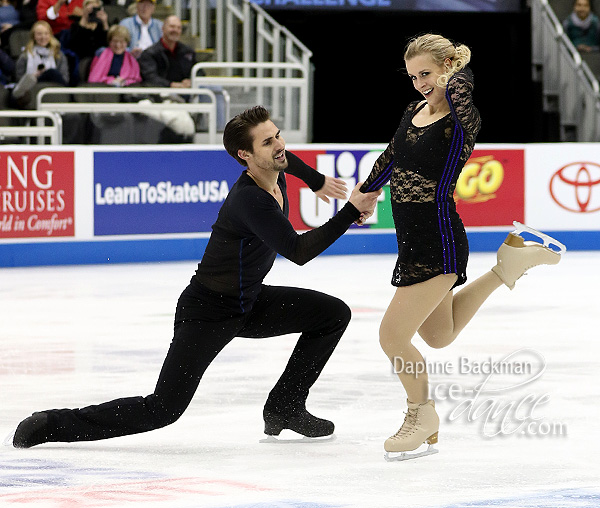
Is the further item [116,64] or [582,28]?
[582,28]

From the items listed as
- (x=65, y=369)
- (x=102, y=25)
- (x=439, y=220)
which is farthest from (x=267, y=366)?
(x=102, y=25)

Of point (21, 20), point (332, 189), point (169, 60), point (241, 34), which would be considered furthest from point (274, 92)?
point (332, 189)

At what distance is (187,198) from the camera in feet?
33.2

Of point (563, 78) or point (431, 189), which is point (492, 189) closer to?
point (563, 78)

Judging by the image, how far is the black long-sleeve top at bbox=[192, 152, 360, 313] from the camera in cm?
369

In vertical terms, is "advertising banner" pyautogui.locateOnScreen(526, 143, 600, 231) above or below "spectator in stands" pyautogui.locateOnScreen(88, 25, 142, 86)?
below

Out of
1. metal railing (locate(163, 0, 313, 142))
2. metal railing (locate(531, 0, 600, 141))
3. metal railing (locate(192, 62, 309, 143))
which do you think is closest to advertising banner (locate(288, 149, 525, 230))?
metal railing (locate(192, 62, 309, 143))

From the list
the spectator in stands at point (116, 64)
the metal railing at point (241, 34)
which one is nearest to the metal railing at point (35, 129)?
the spectator in stands at point (116, 64)

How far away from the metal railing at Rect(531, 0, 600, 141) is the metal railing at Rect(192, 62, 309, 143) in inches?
129

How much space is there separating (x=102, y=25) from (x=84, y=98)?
1.03m

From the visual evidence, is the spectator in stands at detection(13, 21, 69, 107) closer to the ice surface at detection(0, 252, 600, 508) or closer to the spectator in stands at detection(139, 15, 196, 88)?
the spectator in stands at detection(139, 15, 196, 88)

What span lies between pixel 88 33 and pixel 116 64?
518 mm

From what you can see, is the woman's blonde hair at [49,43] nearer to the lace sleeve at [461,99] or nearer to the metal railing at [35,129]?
the metal railing at [35,129]

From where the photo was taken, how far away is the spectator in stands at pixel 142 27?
11.5 meters
